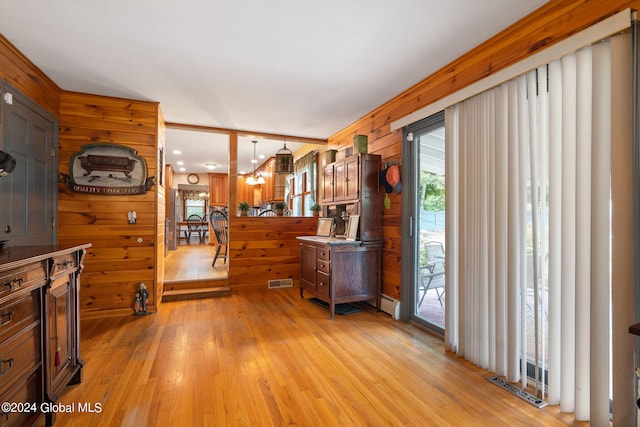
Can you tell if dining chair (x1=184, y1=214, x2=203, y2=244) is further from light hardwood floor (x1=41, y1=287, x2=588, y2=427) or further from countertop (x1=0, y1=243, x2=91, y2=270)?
countertop (x1=0, y1=243, x2=91, y2=270)

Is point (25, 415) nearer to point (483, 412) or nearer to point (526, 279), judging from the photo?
point (483, 412)

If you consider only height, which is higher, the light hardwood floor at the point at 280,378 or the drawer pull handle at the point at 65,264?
the drawer pull handle at the point at 65,264

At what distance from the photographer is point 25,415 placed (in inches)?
58.6

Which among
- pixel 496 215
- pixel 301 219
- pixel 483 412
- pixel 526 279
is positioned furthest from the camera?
pixel 301 219

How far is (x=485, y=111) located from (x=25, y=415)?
11.2 feet

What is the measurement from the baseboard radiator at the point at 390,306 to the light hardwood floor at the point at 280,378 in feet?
0.46

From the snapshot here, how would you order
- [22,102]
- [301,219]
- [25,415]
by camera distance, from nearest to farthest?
[25,415]
[22,102]
[301,219]

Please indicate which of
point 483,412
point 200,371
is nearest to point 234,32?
point 200,371

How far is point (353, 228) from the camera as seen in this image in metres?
3.63

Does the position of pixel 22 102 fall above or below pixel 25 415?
above

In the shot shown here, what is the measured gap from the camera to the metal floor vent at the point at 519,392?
1.83 meters

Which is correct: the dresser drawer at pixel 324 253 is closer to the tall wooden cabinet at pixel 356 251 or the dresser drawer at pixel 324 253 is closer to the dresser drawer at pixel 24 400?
the tall wooden cabinet at pixel 356 251

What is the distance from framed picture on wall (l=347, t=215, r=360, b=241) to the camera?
11.8 ft

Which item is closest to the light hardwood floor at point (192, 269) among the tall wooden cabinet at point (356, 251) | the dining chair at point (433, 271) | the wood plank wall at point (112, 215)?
the wood plank wall at point (112, 215)
